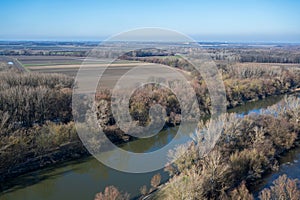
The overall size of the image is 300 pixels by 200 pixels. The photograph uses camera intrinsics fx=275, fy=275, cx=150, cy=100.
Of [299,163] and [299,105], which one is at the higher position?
[299,105]

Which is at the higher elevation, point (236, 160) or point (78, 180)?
point (236, 160)

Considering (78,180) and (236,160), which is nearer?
(236,160)

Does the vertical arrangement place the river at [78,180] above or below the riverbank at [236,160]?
below

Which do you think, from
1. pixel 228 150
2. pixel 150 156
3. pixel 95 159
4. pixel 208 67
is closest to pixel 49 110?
pixel 95 159

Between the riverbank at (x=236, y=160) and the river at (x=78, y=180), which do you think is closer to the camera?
the riverbank at (x=236, y=160)

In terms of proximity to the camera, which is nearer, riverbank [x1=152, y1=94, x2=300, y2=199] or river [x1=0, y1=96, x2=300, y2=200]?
riverbank [x1=152, y1=94, x2=300, y2=199]

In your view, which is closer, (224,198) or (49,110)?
(224,198)

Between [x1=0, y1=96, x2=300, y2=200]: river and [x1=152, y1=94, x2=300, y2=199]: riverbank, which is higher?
[x1=152, y1=94, x2=300, y2=199]: riverbank

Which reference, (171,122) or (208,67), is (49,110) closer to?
(171,122)
